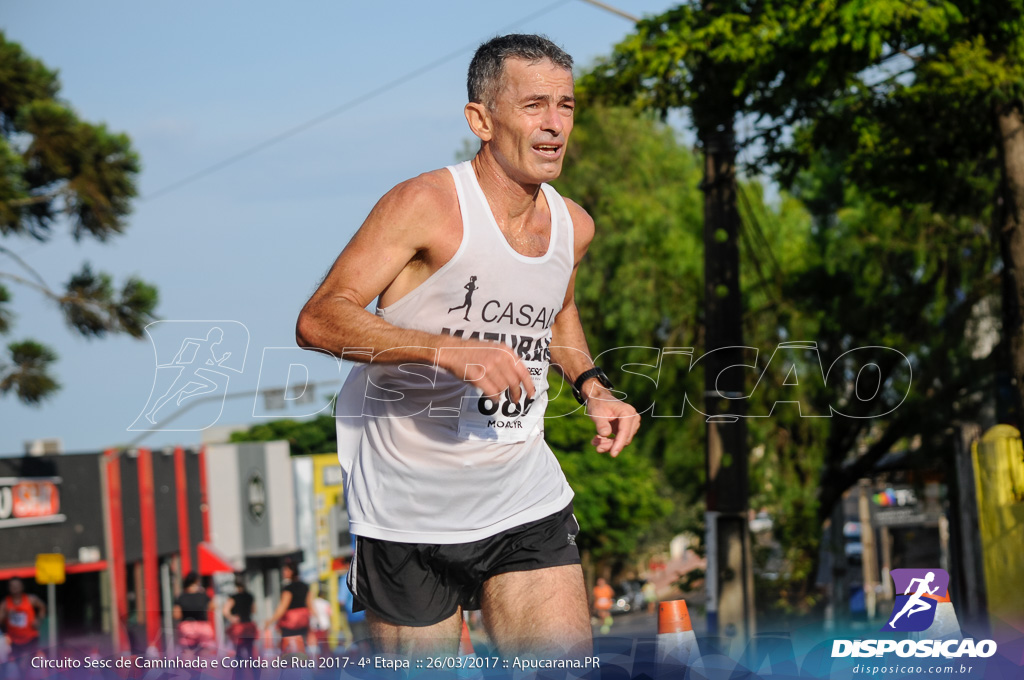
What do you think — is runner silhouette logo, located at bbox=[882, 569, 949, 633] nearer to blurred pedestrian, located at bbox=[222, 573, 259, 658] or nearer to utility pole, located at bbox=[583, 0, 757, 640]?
utility pole, located at bbox=[583, 0, 757, 640]

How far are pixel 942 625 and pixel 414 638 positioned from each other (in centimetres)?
183

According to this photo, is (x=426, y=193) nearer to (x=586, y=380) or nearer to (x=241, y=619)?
(x=586, y=380)

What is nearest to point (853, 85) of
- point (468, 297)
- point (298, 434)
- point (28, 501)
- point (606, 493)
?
point (468, 297)

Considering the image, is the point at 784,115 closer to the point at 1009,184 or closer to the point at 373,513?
the point at 1009,184

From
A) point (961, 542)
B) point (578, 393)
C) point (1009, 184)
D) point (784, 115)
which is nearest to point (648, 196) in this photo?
point (961, 542)

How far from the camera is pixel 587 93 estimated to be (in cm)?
1128

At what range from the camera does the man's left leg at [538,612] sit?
10.8 feet

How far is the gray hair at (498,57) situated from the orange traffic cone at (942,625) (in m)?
2.22

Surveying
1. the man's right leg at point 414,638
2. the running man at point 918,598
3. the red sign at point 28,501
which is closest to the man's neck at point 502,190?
the man's right leg at point 414,638

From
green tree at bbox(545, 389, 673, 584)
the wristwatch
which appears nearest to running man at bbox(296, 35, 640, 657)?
the wristwatch

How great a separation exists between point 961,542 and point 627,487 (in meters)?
19.8

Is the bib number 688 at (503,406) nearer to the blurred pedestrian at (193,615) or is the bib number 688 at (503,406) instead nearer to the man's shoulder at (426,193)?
the man's shoulder at (426,193)

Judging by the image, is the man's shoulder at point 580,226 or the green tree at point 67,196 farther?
the green tree at point 67,196

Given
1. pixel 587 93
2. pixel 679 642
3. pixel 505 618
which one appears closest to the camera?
pixel 505 618
